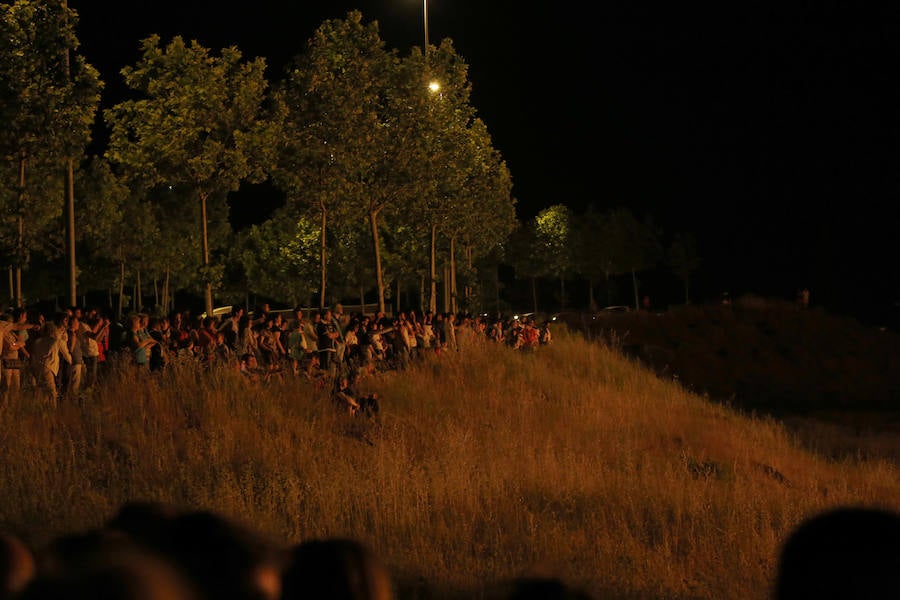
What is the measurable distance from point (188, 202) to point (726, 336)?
31.4 m

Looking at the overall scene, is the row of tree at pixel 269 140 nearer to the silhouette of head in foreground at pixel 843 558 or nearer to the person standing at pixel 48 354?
the person standing at pixel 48 354

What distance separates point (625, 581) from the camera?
22.7 feet

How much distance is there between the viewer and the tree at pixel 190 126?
22.9 m

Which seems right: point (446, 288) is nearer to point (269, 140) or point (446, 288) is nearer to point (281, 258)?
point (269, 140)

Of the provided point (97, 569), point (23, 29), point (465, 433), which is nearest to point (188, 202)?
point (23, 29)

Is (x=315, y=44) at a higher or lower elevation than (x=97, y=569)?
higher

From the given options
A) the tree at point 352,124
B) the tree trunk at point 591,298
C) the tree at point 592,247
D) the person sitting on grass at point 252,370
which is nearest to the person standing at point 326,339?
the person sitting on grass at point 252,370

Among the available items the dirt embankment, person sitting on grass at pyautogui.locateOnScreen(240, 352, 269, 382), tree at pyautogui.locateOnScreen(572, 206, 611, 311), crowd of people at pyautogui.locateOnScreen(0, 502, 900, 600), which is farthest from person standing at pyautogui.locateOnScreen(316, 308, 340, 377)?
tree at pyautogui.locateOnScreen(572, 206, 611, 311)

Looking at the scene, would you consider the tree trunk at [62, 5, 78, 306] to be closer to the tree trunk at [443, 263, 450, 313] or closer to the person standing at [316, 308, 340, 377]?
the person standing at [316, 308, 340, 377]

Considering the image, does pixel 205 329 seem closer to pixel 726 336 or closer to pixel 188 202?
pixel 726 336

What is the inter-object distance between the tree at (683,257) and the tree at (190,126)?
5205cm

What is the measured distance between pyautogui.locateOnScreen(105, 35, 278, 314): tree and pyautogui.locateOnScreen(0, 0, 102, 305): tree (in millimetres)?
7227

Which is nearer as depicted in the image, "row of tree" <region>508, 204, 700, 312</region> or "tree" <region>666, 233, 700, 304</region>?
"row of tree" <region>508, 204, 700, 312</region>

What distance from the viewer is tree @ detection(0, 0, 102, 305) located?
15141mm
